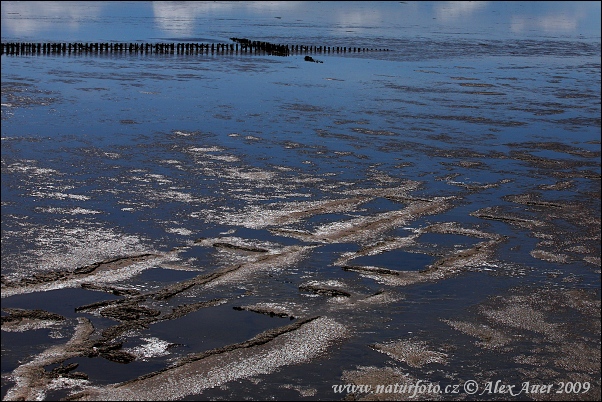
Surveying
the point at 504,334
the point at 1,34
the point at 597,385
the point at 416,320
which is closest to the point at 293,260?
the point at 416,320

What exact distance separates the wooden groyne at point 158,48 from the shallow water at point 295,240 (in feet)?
43.3

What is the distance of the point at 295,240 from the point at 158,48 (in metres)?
30.4

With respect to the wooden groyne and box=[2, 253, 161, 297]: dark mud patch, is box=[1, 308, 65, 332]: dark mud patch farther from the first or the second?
the wooden groyne

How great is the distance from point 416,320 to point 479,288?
1.23 metres

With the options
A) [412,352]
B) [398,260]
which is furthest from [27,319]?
[398,260]

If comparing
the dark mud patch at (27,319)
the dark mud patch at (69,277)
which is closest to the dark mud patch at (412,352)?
the dark mud patch at (27,319)

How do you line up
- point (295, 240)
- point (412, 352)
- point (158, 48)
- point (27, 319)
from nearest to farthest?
point (412, 352)
point (27, 319)
point (295, 240)
point (158, 48)

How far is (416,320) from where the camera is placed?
8094 mm

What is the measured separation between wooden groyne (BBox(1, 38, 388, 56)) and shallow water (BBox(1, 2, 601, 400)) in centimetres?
1320

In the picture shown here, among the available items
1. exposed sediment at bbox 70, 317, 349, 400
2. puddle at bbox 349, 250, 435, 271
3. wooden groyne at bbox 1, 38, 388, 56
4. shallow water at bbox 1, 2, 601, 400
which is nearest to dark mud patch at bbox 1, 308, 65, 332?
shallow water at bbox 1, 2, 601, 400

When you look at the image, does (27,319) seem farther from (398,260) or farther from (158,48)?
(158,48)

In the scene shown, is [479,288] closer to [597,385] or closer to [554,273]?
[554,273]

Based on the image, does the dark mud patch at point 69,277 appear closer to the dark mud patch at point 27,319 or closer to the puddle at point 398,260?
the dark mud patch at point 27,319

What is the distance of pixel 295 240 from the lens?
1033 centimetres
